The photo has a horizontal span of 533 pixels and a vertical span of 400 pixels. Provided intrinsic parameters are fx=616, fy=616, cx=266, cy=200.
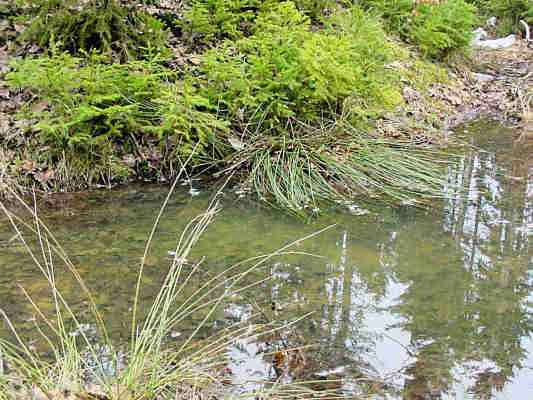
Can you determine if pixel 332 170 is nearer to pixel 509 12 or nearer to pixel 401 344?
pixel 401 344

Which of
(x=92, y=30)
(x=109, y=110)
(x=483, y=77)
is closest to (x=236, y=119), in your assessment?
(x=109, y=110)

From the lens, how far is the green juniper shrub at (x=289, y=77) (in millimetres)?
5527

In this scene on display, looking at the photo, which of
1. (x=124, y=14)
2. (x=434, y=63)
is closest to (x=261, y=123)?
(x=124, y=14)

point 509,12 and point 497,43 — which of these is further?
point 509,12

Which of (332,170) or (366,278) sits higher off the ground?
(332,170)

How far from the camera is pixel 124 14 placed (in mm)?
5980

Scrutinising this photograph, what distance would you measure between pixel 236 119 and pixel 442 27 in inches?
182

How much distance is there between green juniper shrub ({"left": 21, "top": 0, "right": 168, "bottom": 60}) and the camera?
5793 mm

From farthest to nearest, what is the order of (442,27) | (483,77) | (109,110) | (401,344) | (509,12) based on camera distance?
1. (509,12)
2. (483,77)
3. (442,27)
4. (109,110)
5. (401,344)

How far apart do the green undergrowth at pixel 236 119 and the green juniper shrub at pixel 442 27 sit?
2.96 m

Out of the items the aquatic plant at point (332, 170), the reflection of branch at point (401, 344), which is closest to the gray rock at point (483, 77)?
the aquatic plant at point (332, 170)

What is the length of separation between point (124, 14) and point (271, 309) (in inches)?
147

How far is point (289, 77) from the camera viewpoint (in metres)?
5.52

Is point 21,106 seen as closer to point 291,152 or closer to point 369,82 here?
point 291,152
